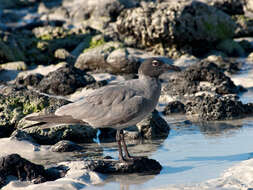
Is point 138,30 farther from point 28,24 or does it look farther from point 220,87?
point 28,24

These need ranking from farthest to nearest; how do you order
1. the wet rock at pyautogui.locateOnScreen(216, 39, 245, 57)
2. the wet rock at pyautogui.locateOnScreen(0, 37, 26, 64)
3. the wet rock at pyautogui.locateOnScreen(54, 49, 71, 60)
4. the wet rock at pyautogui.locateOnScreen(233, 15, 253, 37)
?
the wet rock at pyautogui.locateOnScreen(233, 15, 253, 37), the wet rock at pyautogui.locateOnScreen(54, 49, 71, 60), the wet rock at pyautogui.locateOnScreen(216, 39, 245, 57), the wet rock at pyautogui.locateOnScreen(0, 37, 26, 64)

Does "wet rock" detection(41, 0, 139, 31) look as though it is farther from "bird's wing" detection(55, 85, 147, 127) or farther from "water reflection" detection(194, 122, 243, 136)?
"bird's wing" detection(55, 85, 147, 127)

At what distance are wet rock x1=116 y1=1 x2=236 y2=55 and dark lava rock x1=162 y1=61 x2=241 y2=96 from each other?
15.0 ft

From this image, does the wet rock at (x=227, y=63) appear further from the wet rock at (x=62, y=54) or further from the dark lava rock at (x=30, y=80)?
the dark lava rock at (x=30, y=80)

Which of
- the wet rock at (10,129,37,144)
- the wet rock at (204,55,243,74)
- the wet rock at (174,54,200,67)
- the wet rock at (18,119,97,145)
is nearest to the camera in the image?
the wet rock at (10,129,37,144)

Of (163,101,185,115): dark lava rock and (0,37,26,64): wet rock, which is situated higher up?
(0,37,26,64): wet rock

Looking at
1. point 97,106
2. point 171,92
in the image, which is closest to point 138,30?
point 171,92

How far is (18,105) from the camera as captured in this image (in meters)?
10.3

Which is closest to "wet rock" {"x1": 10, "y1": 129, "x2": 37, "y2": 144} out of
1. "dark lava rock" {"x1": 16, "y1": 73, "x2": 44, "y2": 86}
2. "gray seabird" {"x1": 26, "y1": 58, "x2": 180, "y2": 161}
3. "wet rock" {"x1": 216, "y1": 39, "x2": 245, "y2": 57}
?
"gray seabird" {"x1": 26, "y1": 58, "x2": 180, "y2": 161}

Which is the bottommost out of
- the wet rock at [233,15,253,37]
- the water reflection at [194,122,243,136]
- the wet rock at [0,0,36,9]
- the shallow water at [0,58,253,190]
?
the water reflection at [194,122,243,136]

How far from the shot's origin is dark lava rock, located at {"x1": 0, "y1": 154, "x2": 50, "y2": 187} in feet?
21.4

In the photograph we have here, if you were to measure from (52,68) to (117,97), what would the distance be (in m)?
9.68

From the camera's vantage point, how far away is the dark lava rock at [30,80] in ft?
50.1

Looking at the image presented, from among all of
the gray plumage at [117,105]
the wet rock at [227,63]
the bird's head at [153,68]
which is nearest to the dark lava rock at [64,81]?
the wet rock at [227,63]
